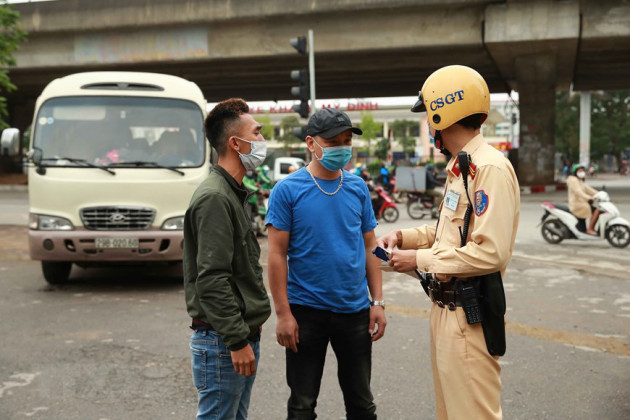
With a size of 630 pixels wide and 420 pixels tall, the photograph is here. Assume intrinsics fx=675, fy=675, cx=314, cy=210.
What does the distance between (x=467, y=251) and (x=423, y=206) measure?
15.5m

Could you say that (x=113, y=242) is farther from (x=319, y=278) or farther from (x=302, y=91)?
(x=302, y=91)

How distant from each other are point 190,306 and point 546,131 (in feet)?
81.7

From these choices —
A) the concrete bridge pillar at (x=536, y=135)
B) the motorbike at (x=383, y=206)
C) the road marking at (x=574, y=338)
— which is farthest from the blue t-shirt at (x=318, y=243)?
the concrete bridge pillar at (x=536, y=135)

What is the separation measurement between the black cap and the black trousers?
33.3 inches

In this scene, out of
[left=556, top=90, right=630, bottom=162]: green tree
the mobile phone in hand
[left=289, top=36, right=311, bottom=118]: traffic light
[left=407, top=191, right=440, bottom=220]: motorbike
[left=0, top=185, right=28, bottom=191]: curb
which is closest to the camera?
the mobile phone in hand

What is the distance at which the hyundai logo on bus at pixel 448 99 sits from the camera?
8.51 ft

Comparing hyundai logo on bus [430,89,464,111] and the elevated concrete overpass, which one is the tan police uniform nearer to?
hyundai logo on bus [430,89,464,111]

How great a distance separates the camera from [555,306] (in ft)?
22.9

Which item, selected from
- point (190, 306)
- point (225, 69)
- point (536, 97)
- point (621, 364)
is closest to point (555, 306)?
point (621, 364)

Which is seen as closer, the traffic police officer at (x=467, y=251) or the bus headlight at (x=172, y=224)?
the traffic police officer at (x=467, y=251)

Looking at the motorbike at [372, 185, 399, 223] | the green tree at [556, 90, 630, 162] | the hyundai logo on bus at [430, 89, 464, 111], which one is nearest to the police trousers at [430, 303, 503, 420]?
the hyundai logo on bus at [430, 89, 464, 111]

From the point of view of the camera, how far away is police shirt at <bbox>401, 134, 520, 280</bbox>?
2.43 meters

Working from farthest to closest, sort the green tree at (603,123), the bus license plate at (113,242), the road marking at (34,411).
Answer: the green tree at (603,123)
the bus license plate at (113,242)
the road marking at (34,411)

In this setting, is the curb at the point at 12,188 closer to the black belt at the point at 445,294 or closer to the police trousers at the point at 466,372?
the black belt at the point at 445,294
